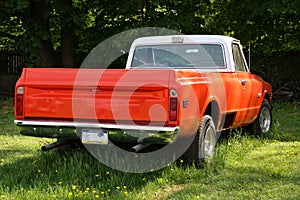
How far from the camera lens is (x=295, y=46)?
52.7 ft

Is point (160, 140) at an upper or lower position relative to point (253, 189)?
upper

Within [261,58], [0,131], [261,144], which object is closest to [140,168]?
[261,144]

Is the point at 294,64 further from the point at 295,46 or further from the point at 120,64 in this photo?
the point at 120,64

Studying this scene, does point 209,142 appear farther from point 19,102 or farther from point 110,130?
point 19,102

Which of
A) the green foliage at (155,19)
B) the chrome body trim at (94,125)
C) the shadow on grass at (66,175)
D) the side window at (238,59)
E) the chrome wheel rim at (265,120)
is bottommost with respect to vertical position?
the shadow on grass at (66,175)

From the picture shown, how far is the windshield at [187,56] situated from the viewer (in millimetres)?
7699

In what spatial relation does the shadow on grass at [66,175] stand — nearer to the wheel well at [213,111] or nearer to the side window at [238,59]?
the wheel well at [213,111]

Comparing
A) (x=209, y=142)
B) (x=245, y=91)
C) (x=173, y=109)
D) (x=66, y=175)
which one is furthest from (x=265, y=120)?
(x=66, y=175)

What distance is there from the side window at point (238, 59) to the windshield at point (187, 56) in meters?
0.38

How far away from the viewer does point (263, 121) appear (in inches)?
372

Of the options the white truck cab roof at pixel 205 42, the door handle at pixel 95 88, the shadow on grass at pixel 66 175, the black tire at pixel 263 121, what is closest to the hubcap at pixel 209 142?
the shadow on grass at pixel 66 175

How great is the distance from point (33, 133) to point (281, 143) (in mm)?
4377

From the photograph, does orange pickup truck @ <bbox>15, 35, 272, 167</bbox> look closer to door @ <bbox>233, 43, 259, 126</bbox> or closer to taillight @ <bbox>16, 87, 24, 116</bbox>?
taillight @ <bbox>16, 87, 24, 116</bbox>

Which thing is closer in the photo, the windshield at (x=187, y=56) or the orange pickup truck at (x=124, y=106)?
the orange pickup truck at (x=124, y=106)
